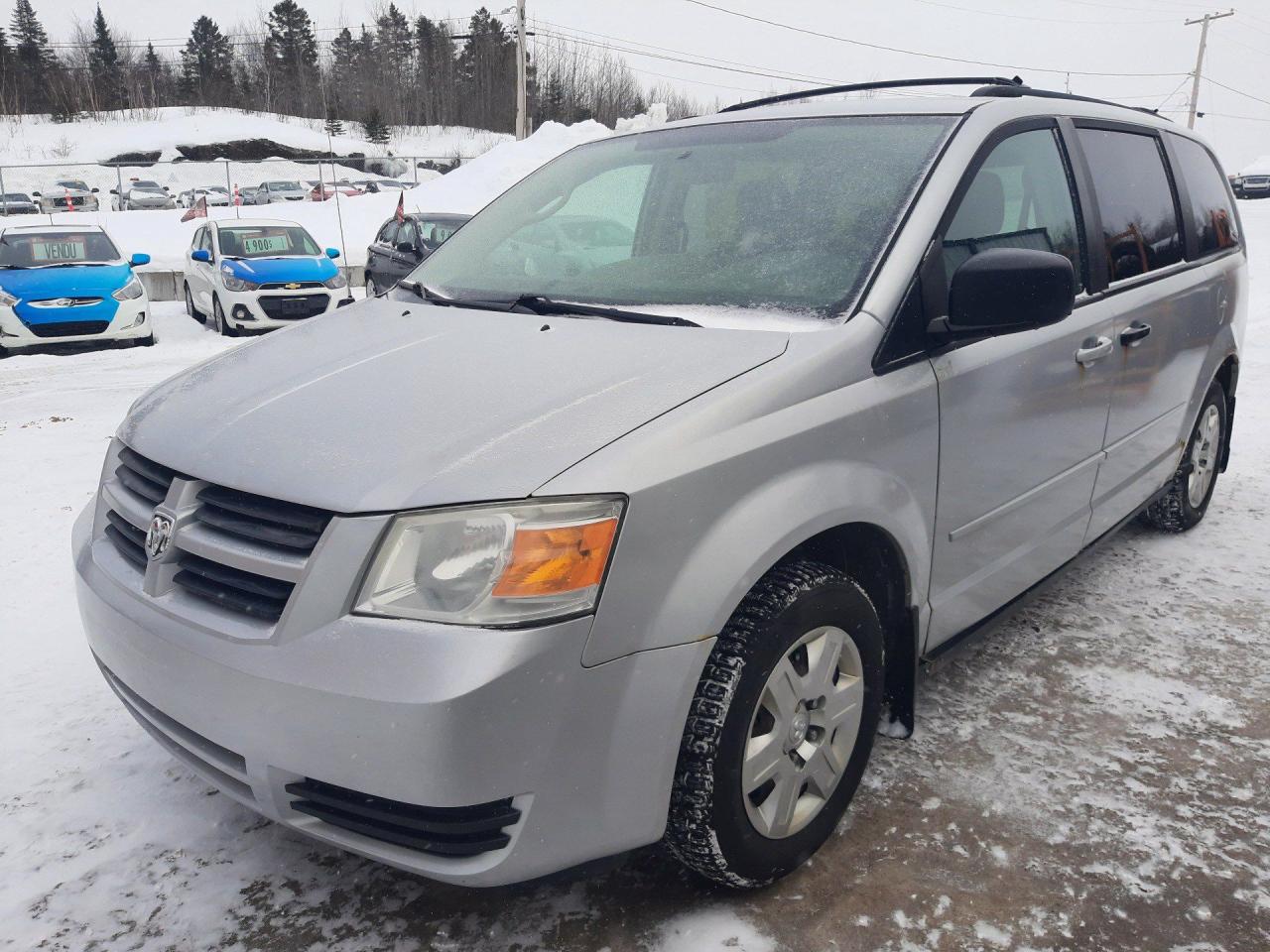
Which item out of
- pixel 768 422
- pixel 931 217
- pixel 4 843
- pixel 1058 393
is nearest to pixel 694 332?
pixel 768 422

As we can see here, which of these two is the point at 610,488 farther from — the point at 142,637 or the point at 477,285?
the point at 477,285

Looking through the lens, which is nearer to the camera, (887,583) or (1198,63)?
(887,583)

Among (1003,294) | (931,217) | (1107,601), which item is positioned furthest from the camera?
(1107,601)

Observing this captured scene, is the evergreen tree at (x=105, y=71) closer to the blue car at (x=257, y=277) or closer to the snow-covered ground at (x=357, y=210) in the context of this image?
the snow-covered ground at (x=357, y=210)

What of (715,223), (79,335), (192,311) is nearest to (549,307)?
(715,223)

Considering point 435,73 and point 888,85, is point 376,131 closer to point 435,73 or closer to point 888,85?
point 435,73

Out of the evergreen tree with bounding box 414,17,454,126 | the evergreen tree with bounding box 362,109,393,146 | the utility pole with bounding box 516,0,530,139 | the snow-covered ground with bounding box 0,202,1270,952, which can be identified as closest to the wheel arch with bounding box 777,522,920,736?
the snow-covered ground with bounding box 0,202,1270,952

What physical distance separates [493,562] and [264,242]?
13081mm

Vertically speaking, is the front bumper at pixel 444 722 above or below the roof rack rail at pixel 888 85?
below

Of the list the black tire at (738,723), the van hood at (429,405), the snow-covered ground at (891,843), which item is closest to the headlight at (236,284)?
the snow-covered ground at (891,843)

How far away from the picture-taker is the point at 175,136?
214 ft

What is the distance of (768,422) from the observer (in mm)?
2057

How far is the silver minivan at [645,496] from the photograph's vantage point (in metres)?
1.77

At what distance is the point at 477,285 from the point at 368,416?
101 cm
